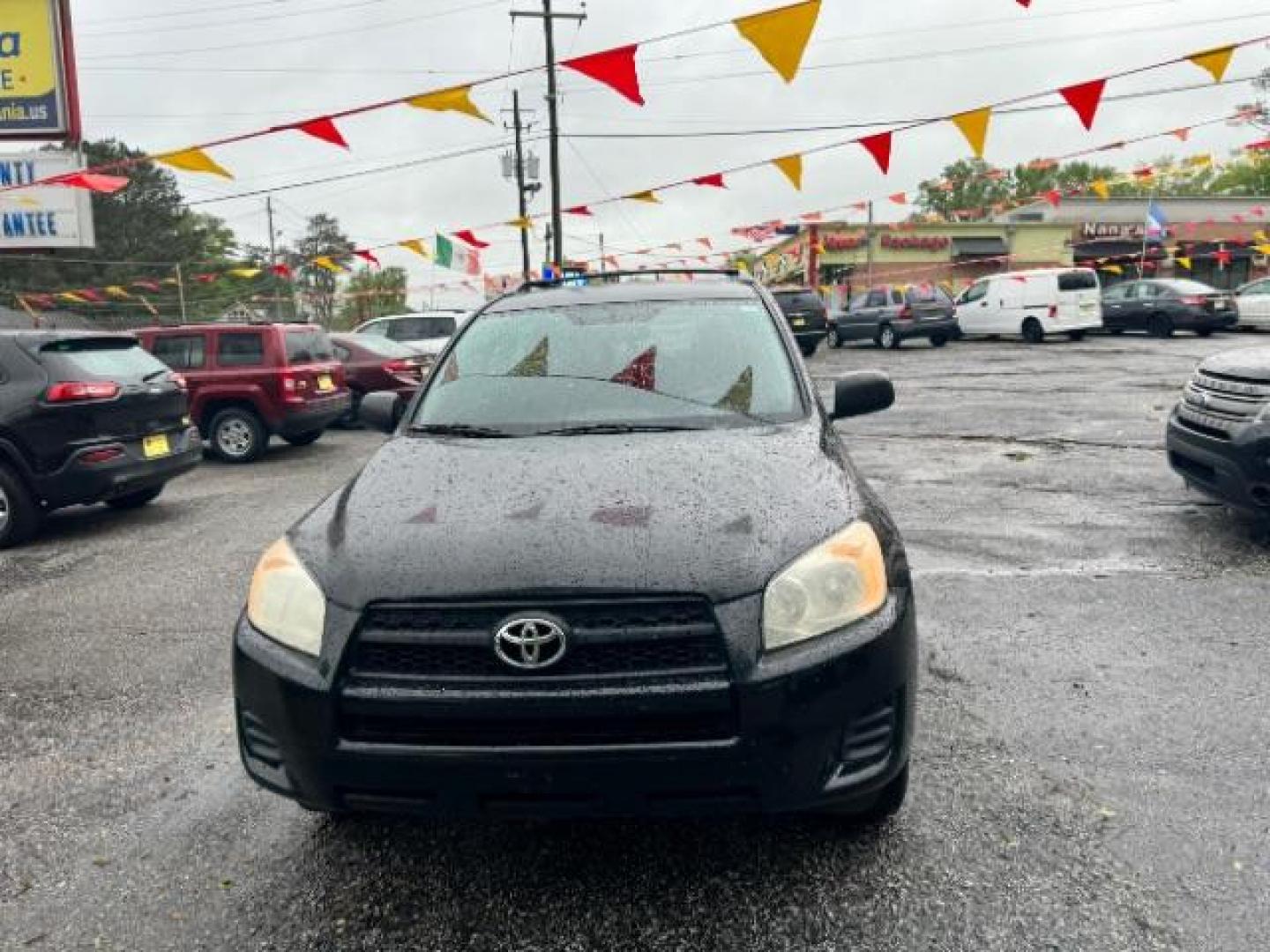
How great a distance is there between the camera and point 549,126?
2731 centimetres

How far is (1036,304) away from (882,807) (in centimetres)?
2418

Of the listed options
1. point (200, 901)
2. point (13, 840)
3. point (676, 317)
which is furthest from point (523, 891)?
point (676, 317)

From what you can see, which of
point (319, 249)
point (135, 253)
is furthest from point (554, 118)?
point (319, 249)

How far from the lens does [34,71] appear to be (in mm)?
16312

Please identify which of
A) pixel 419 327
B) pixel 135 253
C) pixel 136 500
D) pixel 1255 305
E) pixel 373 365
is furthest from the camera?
pixel 135 253

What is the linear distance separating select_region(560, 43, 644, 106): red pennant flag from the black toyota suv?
638cm

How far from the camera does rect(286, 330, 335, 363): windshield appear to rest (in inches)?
417

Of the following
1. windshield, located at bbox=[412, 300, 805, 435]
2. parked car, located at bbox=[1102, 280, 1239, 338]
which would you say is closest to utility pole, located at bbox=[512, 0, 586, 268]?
parked car, located at bbox=[1102, 280, 1239, 338]

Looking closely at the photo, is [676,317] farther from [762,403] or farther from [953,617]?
[953,617]

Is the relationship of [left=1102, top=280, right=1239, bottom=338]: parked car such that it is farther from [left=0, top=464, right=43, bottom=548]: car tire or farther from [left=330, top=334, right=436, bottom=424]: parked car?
[left=0, top=464, right=43, bottom=548]: car tire

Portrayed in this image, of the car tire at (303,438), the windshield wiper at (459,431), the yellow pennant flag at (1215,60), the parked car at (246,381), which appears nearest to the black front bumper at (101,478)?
the parked car at (246,381)

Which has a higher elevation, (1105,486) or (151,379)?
(151,379)

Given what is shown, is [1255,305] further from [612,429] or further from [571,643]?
[571,643]

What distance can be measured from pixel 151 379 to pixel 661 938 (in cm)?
662
